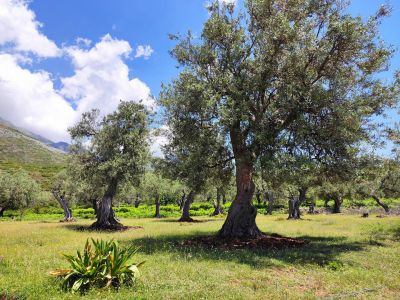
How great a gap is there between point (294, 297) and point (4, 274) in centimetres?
1090

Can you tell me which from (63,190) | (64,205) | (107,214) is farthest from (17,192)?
(107,214)

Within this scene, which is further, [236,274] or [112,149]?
[112,149]

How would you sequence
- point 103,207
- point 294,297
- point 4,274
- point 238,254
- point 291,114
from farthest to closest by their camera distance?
point 103,207 → point 291,114 → point 238,254 → point 4,274 → point 294,297

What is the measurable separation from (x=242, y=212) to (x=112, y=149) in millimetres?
20326

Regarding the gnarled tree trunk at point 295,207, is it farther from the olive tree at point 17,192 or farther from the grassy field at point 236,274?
the olive tree at point 17,192

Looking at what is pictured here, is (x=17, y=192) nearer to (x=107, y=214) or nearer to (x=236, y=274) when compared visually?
(x=107, y=214)

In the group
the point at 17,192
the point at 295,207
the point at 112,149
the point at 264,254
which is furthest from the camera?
the point at 17,192

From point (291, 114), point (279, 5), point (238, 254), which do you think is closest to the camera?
point (238, 254)

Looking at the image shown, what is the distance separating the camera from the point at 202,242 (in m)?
23.9

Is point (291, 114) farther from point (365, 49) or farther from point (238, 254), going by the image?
point (238, 254)

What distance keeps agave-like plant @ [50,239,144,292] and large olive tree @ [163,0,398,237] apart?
472 inches

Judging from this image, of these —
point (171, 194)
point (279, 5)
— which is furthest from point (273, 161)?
point (171, 194)

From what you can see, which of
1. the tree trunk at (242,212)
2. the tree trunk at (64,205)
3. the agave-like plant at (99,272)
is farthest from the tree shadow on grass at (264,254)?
the tree trunk at (64,205)

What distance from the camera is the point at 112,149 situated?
4041cm
